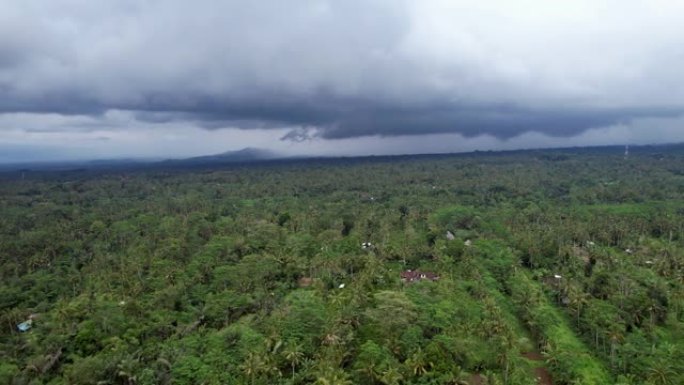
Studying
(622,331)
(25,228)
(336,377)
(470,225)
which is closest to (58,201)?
(25,228)

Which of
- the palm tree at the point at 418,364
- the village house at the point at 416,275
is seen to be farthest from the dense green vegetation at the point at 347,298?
the village house at the point at 416,275

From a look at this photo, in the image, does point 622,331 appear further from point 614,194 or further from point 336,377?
point 614,194

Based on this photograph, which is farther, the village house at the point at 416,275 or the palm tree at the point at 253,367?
the village house at the point at 416,275

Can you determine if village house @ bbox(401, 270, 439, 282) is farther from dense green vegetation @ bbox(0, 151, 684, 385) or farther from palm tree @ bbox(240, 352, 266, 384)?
palm tree @ bbox(240, 352, 266, 384)

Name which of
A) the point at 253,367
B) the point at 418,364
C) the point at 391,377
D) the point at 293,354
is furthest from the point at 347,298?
the point at 391,377

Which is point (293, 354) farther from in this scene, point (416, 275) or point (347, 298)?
point (416, 275)

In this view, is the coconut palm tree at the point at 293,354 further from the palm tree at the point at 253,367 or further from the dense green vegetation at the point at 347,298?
the palm tree at the point at 253,367

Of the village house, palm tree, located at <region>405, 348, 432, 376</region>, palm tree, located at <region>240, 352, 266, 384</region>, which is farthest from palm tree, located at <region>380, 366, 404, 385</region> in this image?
the village house

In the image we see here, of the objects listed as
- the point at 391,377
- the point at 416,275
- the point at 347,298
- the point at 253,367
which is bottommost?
the point at 416,275
